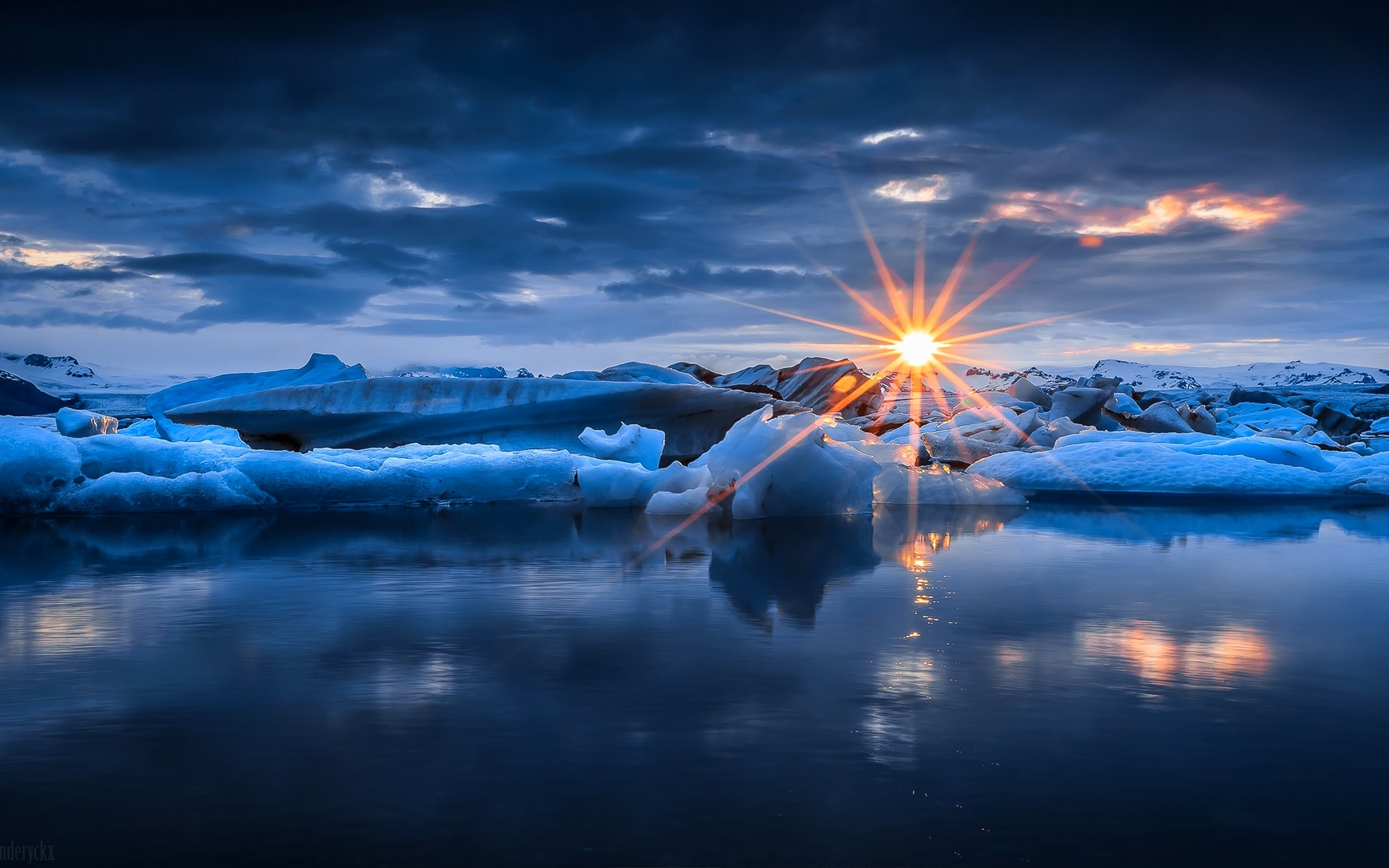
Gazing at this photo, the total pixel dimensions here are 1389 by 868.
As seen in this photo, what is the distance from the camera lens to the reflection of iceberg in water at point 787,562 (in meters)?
5.56

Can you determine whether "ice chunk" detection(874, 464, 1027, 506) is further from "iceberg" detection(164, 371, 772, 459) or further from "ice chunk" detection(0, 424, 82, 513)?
"ice chunk" detection(0, 424, 82, 513)

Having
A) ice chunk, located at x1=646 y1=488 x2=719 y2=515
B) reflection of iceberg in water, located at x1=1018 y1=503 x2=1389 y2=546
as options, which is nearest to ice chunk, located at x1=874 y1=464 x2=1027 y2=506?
reflection of iceberg in water, located at x1=1018 y1=503 x2=1389 y2=546

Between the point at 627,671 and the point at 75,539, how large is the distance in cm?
699

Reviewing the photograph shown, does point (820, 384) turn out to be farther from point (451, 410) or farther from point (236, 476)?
point (236, 476)

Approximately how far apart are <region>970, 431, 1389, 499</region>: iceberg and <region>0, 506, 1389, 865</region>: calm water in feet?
28.3

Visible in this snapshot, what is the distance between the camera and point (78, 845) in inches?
91.0

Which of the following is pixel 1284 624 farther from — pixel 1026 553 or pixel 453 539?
pixel 453 539

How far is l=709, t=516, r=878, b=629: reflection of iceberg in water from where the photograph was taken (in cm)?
556

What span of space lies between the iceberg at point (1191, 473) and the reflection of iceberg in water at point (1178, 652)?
11114 millimetres

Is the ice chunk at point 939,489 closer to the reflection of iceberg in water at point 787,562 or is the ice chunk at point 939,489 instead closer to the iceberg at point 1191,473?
the iceberg at point 1191,473

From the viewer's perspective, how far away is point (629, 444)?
14836 mm

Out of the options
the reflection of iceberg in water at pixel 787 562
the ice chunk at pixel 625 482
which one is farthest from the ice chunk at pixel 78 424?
the reflection of iceberg in water at pixel 787 562

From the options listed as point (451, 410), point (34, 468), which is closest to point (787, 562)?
point (34, 468)

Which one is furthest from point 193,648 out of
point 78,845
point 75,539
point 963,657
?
point 75,539
